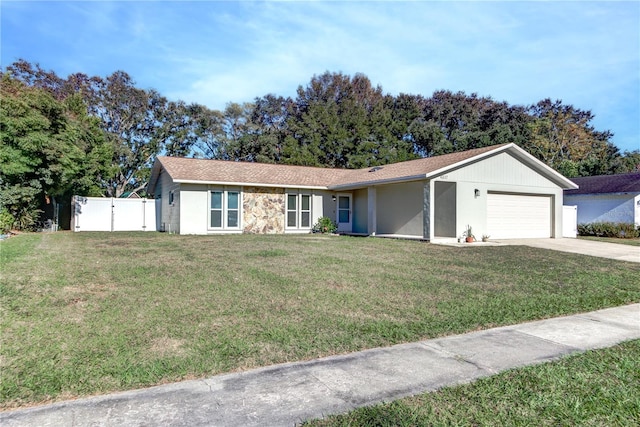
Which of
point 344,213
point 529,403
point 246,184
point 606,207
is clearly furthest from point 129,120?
point 529,403

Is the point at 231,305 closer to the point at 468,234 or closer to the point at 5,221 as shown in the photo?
the point at 468,234

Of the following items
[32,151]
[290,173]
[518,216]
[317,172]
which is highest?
[32,151]

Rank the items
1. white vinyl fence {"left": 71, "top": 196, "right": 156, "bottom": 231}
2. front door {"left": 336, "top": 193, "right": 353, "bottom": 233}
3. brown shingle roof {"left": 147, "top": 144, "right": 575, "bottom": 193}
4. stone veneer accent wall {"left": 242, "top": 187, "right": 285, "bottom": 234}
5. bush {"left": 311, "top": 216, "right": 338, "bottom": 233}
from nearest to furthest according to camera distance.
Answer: brown shingle roof {"left": 147, "top": 144, "right": 575, "bottom": 193}
stone veneer accent wall {"left": 242, "top": 187, "right": 285, "bottom": 234}
bush {"left": 311, "top": 216, "right": 338, "bottom": 233}
white vinyl fence {"left": 71, "top": 196, "right": 156, "bottom": 231}
front door {"left": 336, "top": 193, "right": 353, "bottom": 233}

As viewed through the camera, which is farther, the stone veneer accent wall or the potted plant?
the stone veneer accent wall

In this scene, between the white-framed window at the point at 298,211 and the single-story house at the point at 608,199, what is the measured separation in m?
17.3

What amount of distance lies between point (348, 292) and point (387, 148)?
102ft

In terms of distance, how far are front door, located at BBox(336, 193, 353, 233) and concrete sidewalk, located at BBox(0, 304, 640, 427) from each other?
16526 millimetres

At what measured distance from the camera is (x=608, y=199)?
77.1 ft

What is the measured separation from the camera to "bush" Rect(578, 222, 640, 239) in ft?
68.4

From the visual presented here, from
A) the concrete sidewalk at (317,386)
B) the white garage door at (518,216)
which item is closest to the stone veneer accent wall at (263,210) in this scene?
the white garage door at (518,216)

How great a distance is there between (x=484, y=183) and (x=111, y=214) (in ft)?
60.5

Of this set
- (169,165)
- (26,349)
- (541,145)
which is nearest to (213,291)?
(26,349)

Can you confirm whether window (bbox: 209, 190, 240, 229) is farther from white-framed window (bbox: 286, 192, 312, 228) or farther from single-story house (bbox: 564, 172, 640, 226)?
single-story house (bbox: 564, 172, 640, 226)

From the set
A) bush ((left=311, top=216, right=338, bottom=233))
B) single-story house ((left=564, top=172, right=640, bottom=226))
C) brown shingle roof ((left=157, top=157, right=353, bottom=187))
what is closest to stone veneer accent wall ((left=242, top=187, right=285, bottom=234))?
brown shingle roof ((left=157, top=157, right=353, bottom=187))
